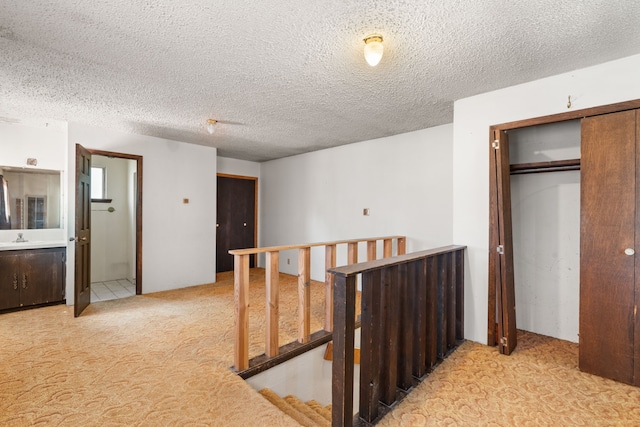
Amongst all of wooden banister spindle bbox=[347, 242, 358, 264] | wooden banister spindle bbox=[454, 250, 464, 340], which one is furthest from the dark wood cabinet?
wooden banister spindle bbox=[454, 250, 464, 340]

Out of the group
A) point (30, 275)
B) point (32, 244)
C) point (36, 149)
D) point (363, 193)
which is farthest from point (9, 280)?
point (363, 193)

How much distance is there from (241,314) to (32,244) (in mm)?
3261

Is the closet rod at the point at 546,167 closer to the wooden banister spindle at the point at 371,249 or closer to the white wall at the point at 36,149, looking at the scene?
the wooden banister spindle at the point at 371,249

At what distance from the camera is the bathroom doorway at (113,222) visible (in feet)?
16.9

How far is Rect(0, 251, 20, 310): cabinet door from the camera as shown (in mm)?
3547

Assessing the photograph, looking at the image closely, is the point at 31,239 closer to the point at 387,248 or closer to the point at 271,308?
the point at 271,308

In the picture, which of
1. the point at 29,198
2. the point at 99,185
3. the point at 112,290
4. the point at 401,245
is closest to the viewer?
the point at 401,245

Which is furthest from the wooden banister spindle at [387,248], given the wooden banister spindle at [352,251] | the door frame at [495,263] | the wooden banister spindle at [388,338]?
the wooden banister spindle at [388,338]

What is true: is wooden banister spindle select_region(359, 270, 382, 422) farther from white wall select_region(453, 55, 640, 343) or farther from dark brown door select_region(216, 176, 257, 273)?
dark brown door select_region(216, 176, 257, 273)

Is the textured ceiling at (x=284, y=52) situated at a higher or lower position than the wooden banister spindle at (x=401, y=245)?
higher

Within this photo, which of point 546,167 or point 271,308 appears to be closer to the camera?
point 271,308

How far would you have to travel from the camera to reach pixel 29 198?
13.3 ft

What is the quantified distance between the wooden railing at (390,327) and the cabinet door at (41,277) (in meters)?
4.11

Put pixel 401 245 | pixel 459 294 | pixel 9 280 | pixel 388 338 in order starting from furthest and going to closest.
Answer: pixel 401 245, pixel 9 280, pixel 459 294, pixel 388 338
